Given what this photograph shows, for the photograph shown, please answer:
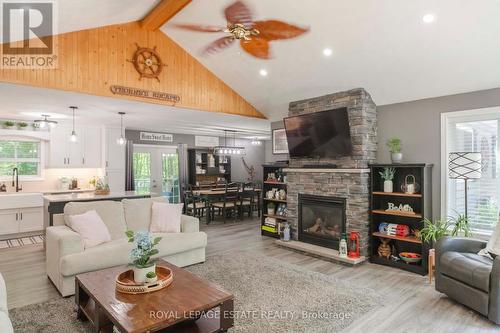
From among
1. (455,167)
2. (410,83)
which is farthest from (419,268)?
(410,83)

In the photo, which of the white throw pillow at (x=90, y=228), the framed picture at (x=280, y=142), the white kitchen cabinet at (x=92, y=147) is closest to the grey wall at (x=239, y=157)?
the white kitchen cabinet at (x=92, y=147)

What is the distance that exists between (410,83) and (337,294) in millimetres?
2986

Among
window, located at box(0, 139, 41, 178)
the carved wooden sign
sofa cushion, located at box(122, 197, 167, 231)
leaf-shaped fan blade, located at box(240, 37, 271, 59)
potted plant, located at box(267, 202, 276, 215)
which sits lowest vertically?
potted plant, located at box(267, 202, 276, 215)

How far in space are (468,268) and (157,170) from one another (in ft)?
24.7

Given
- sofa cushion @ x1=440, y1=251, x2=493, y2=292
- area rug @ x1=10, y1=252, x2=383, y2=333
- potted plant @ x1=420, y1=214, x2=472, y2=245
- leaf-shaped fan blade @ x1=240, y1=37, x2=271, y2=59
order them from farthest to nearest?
leaf-shaped fan blade @ x1=240, y1=37, x2=271, y2=59
potted plant @ x1=420, y1=214, x2=472, y2=245
sofa cushion @ x1=440, y1=251, x2=493, y2=292
area rug @ x1=10, y1=252, x2=383, y2=333

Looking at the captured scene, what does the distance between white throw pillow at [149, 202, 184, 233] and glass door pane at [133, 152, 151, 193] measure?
4.08 metres

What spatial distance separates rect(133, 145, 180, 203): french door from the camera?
8.45m

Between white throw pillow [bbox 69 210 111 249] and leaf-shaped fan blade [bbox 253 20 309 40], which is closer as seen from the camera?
white throw pillow [bbox 69 210 111 249]

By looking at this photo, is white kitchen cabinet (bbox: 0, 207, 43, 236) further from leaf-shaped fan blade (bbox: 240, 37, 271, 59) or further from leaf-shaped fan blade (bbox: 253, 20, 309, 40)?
leaf-shaped fan blade (bbox: 253, 20, 309, 40)

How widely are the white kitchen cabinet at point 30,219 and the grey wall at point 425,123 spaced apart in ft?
22.3

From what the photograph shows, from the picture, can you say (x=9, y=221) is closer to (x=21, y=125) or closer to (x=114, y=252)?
(x=21, y=125)

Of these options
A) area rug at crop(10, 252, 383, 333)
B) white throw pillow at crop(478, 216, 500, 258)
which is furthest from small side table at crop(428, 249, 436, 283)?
area rug at crop(10, 252, 383, 333)

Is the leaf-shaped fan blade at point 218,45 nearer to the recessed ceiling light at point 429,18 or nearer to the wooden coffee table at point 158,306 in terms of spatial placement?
the recessed ceiling light at point 429,18

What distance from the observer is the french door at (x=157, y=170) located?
27.7 ft
